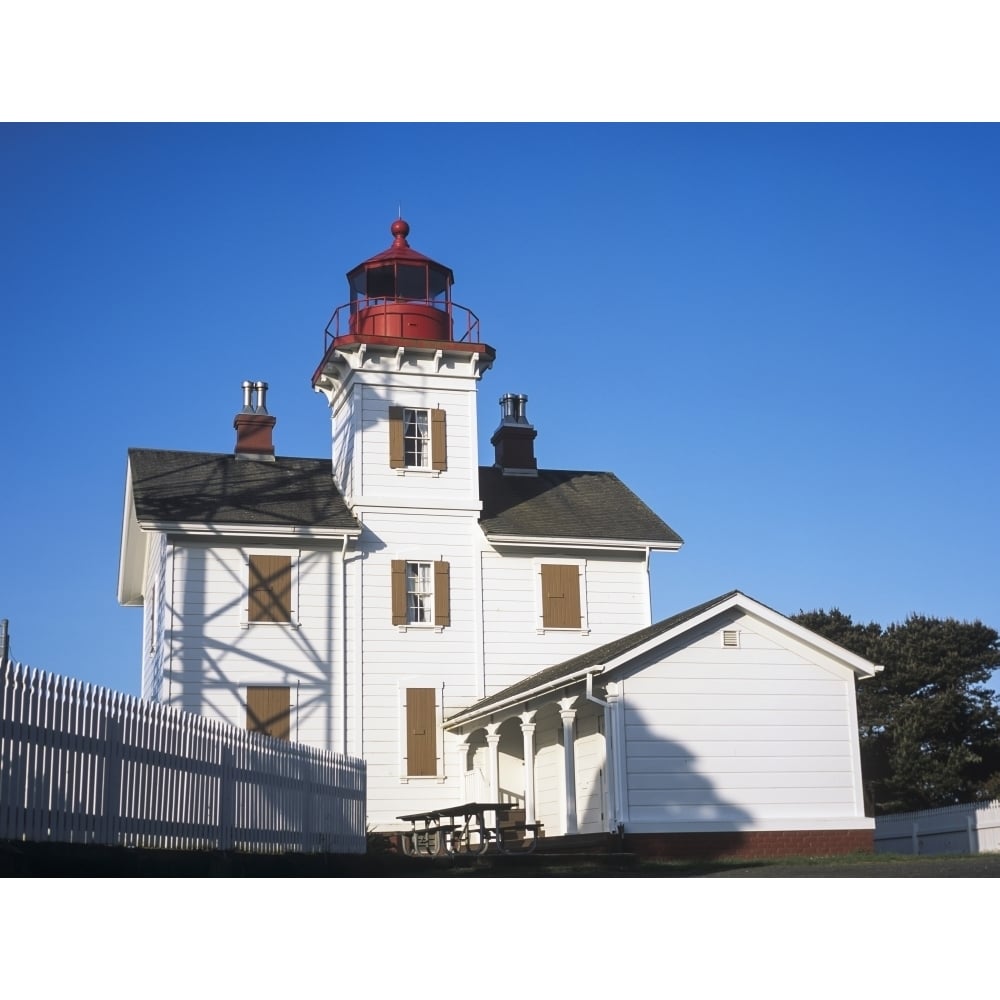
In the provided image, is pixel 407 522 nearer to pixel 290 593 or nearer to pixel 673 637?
pixel 290 593

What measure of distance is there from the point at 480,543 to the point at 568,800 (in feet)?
20.9

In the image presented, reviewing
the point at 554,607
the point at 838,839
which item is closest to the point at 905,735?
the point at 554,607

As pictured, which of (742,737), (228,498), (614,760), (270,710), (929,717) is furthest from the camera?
(929,717)

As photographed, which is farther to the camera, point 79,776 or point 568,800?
point 568,800

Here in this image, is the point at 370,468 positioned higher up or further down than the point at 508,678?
higher up

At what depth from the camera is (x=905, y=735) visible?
131 feet

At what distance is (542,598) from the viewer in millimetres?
26422

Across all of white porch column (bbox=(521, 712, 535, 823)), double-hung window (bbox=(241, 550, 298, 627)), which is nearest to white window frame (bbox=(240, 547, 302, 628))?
double-hung window (bbox=(241, 550, 298, 627))

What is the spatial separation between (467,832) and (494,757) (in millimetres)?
2830

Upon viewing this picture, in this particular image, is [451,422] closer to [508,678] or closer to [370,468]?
[370,468]

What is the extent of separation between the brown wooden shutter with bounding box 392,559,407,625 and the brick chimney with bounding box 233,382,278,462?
13.2 feet

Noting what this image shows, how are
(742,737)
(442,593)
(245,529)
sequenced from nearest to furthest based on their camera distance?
(742,737)
(245,529)
(442,593)

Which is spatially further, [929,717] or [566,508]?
[929,717]

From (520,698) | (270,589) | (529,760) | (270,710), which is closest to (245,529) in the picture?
(270,589)
